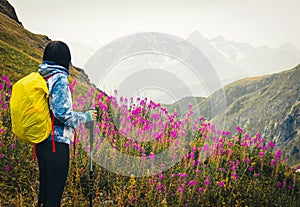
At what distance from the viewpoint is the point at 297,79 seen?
15888 cm

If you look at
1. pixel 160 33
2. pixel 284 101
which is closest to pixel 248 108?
pixel 284 101

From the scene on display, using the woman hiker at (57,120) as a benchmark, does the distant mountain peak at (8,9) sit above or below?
above

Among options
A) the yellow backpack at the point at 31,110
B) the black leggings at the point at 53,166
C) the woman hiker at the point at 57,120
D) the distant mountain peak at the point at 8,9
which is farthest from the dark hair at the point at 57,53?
the distant mountain peak at the point at 8,9

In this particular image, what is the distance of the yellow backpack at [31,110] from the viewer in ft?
9.64

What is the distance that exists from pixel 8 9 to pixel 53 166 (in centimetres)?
6969

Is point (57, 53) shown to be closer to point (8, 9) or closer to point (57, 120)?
point (57, 120)

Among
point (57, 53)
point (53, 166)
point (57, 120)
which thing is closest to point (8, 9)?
point (57, 53)

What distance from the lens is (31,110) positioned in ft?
9.64

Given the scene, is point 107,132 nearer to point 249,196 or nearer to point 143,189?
point 143,189

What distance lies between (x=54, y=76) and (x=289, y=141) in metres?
129

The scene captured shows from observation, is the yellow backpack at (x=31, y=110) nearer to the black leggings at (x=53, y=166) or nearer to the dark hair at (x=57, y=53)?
the black leggings at (x=53, y=166)

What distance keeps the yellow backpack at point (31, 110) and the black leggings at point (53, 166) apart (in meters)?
0.15

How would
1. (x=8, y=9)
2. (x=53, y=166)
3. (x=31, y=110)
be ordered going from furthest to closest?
(x=8, y=9)
(x=53, y=166)
(x=31, y=110)

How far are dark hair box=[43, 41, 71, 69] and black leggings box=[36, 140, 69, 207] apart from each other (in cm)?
85
